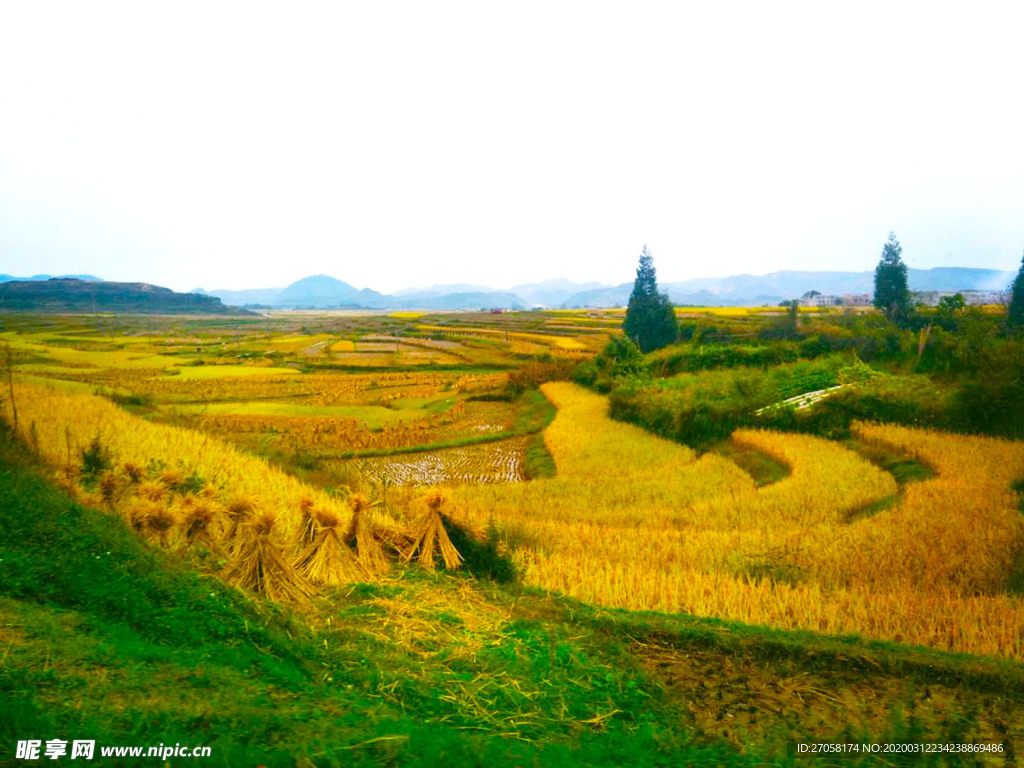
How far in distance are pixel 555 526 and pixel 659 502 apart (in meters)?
2.54

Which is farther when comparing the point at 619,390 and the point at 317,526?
the point at 619,390

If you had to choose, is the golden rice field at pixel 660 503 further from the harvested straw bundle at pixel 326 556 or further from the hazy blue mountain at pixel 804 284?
the hazy blue mountain at pixel 804 284

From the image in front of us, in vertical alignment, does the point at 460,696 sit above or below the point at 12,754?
below

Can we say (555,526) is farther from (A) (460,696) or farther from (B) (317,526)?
(A) (460,696)

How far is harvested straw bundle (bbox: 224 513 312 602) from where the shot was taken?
4184mm

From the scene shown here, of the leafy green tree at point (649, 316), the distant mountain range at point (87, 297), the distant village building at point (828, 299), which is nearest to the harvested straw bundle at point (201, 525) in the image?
the distant mountain range at point (87, 297)

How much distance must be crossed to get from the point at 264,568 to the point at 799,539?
5.59 meters

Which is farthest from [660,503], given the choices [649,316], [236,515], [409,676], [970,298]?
[970,298]

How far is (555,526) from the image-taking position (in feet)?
24.4

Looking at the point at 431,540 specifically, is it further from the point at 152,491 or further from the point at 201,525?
the point at 152,491

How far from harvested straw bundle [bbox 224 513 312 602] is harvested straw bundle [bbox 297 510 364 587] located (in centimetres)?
24

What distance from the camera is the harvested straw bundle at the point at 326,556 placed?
15.3ft

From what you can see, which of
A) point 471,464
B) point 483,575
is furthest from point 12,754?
point 471,464

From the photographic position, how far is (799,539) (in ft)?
21.3
